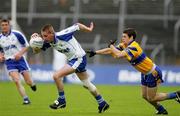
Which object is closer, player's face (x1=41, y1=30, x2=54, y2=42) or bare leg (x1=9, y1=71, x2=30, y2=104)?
player's face (x1=41, y1=30, x2=54, y2=42)

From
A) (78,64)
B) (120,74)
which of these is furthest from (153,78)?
(120,74)

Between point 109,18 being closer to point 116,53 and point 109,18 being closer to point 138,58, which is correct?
point 138,58

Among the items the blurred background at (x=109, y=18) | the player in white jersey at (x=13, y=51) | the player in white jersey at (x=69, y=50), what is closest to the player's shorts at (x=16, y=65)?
the player in white jersey at (x=13, y=51)

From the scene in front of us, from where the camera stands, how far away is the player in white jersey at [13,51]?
729 inches

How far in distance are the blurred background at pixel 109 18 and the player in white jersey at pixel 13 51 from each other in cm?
1650

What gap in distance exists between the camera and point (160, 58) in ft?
113

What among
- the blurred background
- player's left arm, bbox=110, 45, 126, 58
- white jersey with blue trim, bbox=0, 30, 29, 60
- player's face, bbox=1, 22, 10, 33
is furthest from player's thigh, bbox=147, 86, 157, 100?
the blurred background

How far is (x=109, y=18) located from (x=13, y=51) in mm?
19463

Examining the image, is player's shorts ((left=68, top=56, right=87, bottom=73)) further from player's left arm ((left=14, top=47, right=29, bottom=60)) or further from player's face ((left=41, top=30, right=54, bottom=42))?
player's left arm ((left=14, top=47, right=29, bottom=60))

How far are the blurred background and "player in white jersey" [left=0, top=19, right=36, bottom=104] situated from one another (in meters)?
16.5

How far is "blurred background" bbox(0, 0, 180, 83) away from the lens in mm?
36469

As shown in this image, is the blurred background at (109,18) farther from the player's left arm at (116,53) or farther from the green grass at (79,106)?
the player's left arm at (116,53)

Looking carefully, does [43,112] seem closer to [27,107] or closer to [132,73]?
[27,107]

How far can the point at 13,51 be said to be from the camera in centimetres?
1891
